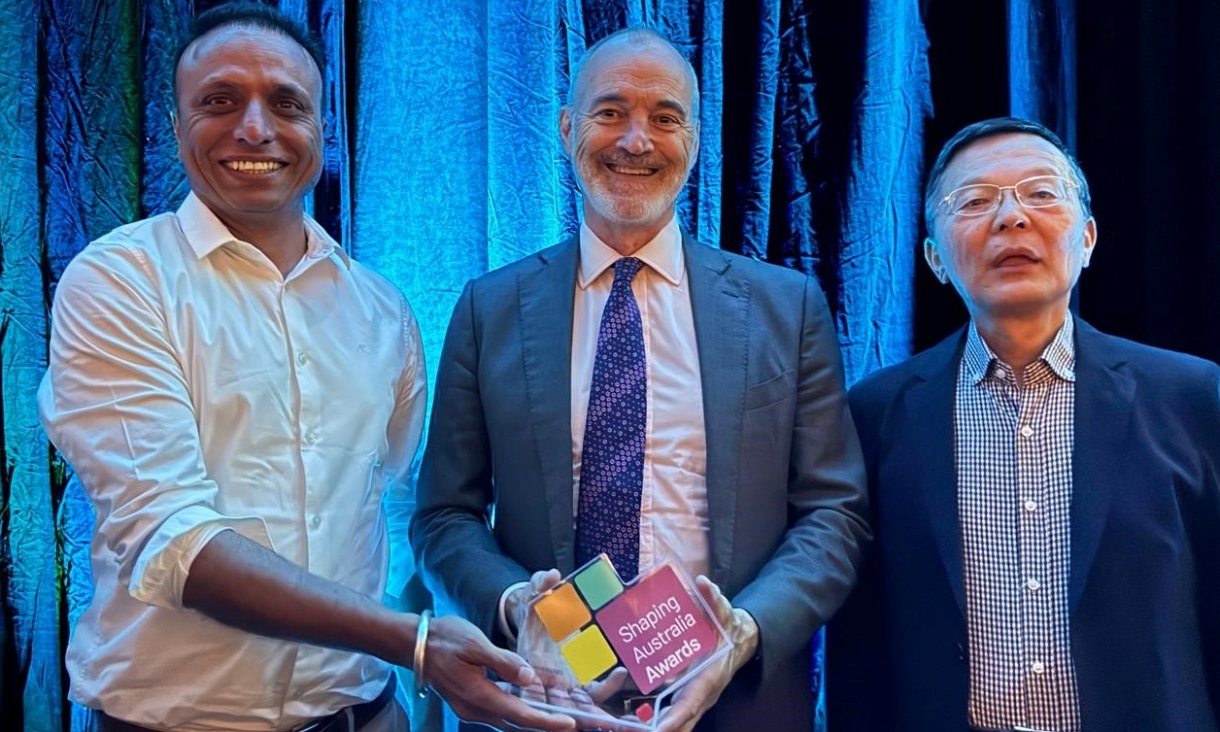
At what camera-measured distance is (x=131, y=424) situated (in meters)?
1.24

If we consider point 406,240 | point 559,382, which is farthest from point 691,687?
point 406,240

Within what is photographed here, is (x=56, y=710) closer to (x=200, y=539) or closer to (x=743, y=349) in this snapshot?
(x=200, y=539)

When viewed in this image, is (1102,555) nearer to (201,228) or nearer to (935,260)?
(935,260)

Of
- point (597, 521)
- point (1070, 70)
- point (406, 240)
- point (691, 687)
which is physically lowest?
point (691, 687)

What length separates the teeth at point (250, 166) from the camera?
57.0 inches

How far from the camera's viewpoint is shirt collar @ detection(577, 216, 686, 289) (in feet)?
5.29

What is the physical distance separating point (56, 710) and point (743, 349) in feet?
4.55

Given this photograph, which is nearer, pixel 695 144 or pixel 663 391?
pixel 663 391

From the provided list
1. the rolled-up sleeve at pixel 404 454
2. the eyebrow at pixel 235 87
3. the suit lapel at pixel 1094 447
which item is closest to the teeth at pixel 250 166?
the eyebrow at pixel 235 87

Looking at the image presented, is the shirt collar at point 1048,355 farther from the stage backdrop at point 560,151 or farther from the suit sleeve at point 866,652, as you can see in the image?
the stage backdrop at point 560,151

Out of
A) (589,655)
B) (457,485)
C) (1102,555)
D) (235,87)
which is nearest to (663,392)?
(457,485)

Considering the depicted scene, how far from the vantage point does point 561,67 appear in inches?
78.1

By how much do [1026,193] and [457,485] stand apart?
101 cm

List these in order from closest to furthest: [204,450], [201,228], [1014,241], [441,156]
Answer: [204,450]
[201,228]
[1014,241]
[441,156]
